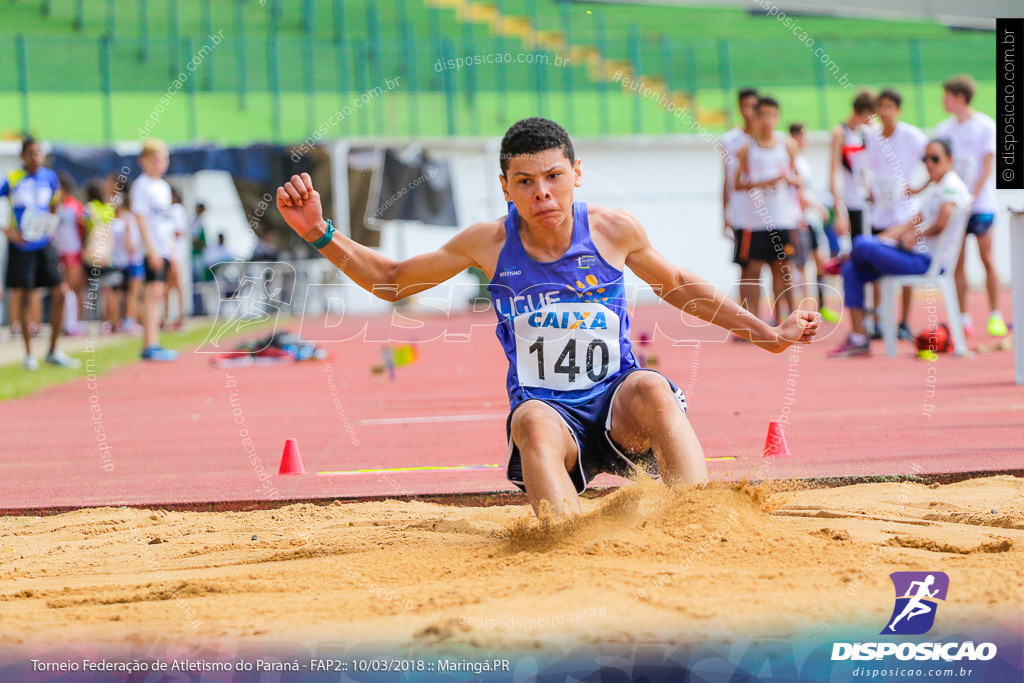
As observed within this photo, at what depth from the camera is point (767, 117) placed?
35.7 ft

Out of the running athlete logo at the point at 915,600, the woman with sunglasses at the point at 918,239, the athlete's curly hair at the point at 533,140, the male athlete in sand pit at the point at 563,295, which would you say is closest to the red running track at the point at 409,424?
the woman with sunglasses at the point at 918,239

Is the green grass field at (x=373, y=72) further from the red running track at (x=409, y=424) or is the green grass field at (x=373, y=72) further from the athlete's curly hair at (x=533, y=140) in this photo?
the athlete's curly hair at (x=533, y=140)

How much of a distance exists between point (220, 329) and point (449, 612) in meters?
15.1

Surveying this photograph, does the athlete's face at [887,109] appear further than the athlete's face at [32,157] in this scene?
No

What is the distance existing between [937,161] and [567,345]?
6.51m

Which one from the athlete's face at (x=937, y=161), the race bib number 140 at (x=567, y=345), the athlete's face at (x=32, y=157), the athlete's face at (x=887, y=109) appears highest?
the athlete's face at (x=887, y=109)

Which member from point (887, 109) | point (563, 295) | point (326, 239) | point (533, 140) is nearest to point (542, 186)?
point (533, 140)

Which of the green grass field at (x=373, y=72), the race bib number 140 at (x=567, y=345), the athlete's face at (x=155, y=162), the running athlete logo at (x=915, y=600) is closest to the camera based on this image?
the running athlete logo at (x=915, y=600)

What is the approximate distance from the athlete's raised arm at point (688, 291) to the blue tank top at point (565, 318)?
0.12 meters

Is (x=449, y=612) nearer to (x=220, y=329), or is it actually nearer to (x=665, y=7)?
(x=220, y=329)

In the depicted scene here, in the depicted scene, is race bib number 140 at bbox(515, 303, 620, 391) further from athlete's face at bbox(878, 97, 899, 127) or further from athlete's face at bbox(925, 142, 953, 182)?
athlete's face at bbox(878, 97, 899, 127)

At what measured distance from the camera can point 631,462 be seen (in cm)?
373

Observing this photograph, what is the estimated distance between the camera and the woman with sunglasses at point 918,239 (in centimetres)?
902

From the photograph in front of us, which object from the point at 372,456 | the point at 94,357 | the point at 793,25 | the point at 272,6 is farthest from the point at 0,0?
the point at 372,456
